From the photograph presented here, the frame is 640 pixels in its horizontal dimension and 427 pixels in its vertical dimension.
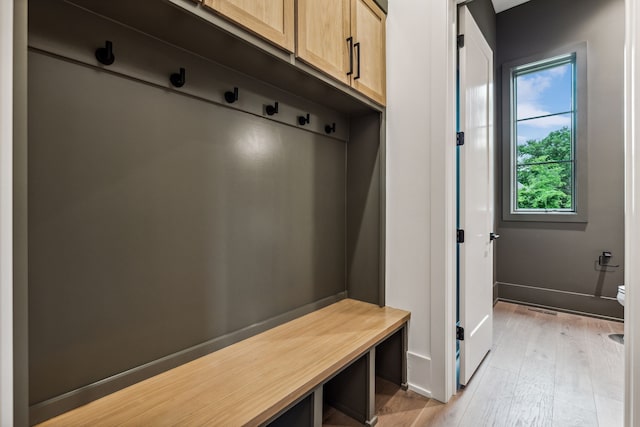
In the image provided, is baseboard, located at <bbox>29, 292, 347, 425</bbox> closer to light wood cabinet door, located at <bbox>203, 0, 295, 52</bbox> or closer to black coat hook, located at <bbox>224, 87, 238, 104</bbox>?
black coat hook, located at <bbox>224, 87, 238, 104</bbox>

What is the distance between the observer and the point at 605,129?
3018 millimetres

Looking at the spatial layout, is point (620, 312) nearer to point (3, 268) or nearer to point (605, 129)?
point (605, 129)

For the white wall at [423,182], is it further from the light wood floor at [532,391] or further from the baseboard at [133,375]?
the baseboard at [133,375]

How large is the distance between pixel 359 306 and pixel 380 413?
1.92ft

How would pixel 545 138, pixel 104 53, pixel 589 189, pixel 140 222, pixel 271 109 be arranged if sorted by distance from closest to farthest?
1. pixel 104 53
2. pixel 140 222
3. pixel 271 109
4. pixel 589 189
5. pixel 545 138

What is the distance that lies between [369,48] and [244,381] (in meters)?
1.82

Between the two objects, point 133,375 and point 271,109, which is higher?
point 271,109

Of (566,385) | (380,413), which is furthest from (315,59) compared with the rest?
(566,385)

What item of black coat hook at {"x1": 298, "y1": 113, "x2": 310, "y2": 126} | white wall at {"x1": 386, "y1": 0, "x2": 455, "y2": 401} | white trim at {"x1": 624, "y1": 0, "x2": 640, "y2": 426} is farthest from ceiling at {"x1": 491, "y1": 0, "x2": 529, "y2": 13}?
black coat hook at {"x1": 298, "y1": 113, "x2": 310, "y2": 126}

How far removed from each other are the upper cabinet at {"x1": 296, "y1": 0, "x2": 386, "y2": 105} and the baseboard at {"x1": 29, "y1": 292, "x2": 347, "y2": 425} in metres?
1.32

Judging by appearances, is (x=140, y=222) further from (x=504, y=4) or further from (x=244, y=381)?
(x=504, y=4)

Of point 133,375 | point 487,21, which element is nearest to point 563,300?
point 487,21

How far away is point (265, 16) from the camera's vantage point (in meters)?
1.22

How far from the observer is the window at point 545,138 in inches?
126
